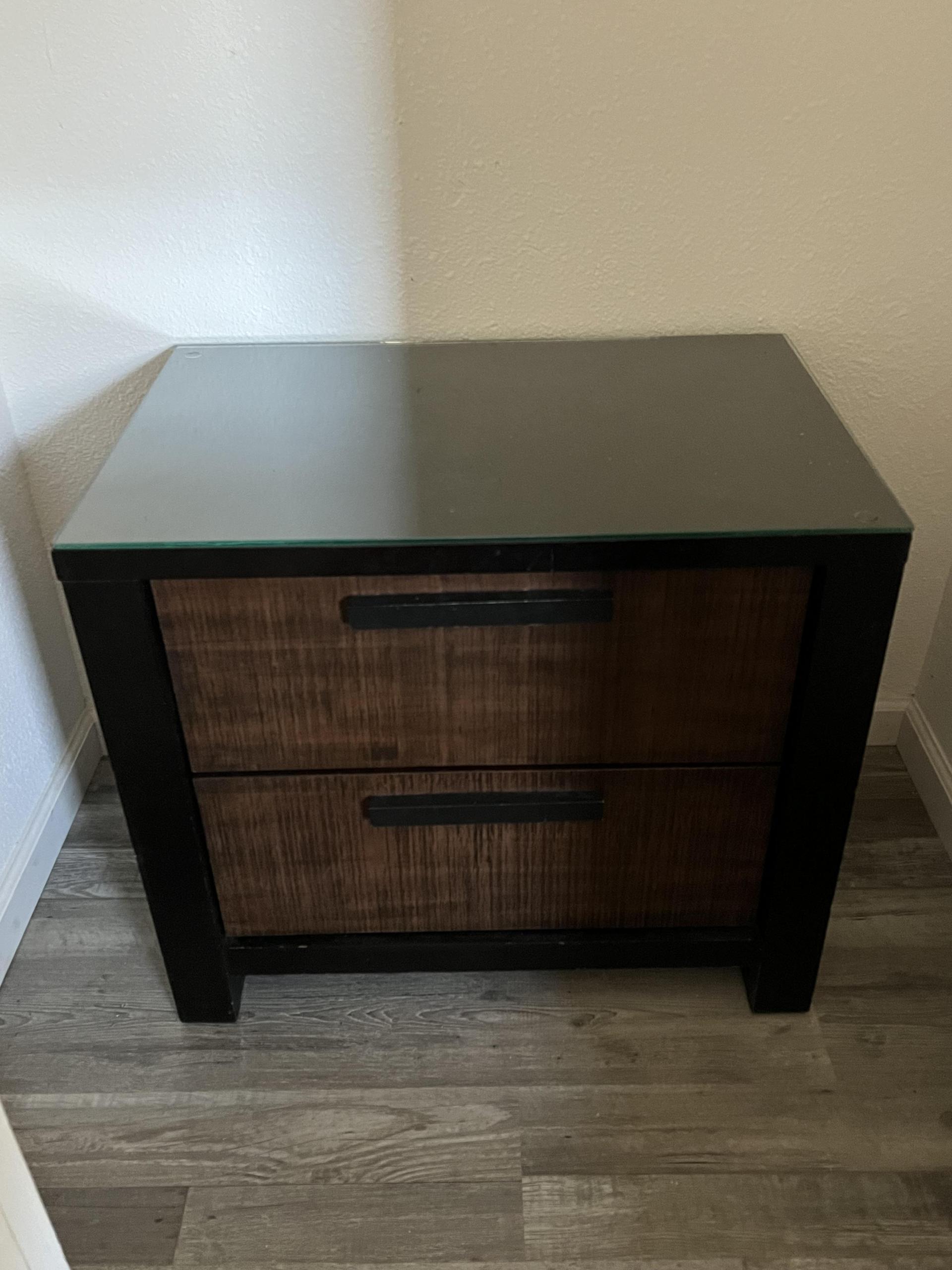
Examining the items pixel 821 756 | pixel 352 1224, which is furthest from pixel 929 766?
pixel 352 1224

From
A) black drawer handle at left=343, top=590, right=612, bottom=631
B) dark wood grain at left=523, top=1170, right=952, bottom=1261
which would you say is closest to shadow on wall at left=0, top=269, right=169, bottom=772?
black drawer handle at left=343, top=590, right=612, bottom=631

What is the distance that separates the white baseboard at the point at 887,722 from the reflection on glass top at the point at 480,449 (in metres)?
0.63

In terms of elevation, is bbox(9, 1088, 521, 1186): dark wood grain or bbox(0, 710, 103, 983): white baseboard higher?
bbox(0, 710, 103, 983): white baseboard

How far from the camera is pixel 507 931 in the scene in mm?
1212

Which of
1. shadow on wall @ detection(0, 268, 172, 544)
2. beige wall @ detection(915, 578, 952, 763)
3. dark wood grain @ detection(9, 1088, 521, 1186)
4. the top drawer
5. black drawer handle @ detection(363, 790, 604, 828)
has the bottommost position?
dark wood grain @ detection(9, 1088, 521, 1186)

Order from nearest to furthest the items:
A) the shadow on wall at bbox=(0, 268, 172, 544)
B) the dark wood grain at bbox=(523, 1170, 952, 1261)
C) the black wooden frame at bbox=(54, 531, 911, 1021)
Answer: the black wooden frame at bbox=(54, 531, 911, 1021)
the dark wood grain at bbox=(523, 1170, 952, 1261)
the shadow on wall at bbox=(0, 268, 172, 544)

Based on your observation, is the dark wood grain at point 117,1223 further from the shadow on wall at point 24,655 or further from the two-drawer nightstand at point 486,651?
the shadow on wall at point 24,655

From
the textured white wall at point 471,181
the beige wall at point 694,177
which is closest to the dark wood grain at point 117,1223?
the textured white wall at point 471,181

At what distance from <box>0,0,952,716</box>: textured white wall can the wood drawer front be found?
1.84 feet

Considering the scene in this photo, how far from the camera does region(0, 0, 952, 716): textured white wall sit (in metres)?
1.12

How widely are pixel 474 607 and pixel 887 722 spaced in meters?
0.94

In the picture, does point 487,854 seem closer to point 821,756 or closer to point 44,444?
point 821,756

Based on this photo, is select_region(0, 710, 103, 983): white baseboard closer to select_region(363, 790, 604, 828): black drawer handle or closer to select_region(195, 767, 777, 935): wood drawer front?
select_region(195, 767, 777, 935): wood drawer front

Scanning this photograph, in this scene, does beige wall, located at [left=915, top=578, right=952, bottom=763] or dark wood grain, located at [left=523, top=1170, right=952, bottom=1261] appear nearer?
dark wood grain, located at [left=523, top=1170, right=952, bottom=1261]
